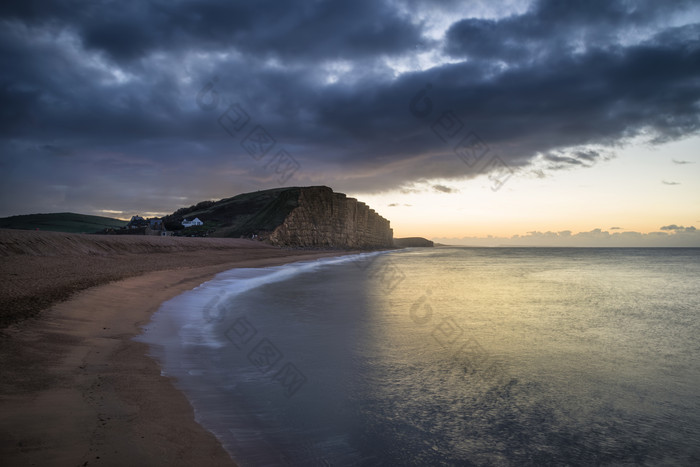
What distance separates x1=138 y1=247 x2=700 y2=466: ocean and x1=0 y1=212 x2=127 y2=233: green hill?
12047cm

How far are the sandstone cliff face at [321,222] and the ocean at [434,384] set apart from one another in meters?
53.2

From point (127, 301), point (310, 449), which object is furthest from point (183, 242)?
point (310, 449)

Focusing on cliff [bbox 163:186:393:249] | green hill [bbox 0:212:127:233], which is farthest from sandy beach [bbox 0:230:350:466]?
green hill [bbox 0:212:127:233]

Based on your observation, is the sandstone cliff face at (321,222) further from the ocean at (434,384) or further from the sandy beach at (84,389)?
the ocean at (434,384)

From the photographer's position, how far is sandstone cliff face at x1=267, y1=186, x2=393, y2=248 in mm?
65062

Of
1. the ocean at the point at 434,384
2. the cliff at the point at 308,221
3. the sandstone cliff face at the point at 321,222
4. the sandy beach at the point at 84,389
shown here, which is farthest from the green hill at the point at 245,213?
the ocean at the point at 434,384

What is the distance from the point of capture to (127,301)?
33.2 feet

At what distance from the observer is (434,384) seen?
18.4 ft

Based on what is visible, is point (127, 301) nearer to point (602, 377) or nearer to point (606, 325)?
point (602, 377)

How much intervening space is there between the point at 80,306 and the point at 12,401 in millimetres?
5376

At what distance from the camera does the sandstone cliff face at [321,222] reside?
213ft

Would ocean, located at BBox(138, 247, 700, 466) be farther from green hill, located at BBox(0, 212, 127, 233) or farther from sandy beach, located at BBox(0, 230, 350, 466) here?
green hill, located at BBox(0, 212, 127, 233)

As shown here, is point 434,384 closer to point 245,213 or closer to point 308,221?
point 308,221

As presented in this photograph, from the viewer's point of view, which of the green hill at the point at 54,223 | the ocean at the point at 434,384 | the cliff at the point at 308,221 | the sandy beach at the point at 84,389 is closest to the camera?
the sandy beach at the point at 84,389
